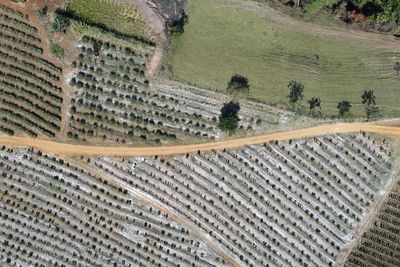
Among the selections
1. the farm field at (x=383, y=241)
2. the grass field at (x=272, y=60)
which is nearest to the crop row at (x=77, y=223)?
the grass field at (x=272, y=60)

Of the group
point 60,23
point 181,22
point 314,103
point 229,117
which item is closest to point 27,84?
point 60,23

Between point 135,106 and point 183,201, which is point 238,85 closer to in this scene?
point 135,106

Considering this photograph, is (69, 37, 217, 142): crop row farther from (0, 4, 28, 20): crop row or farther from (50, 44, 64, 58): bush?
(0, 4, 28, 20): crop row

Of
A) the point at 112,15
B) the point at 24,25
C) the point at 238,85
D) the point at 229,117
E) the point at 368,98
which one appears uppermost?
the point at 368,98

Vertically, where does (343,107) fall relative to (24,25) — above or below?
above

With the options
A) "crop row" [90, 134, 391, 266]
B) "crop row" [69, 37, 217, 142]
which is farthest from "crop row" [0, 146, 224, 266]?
"crop row" [69, 37, 217, 142]
